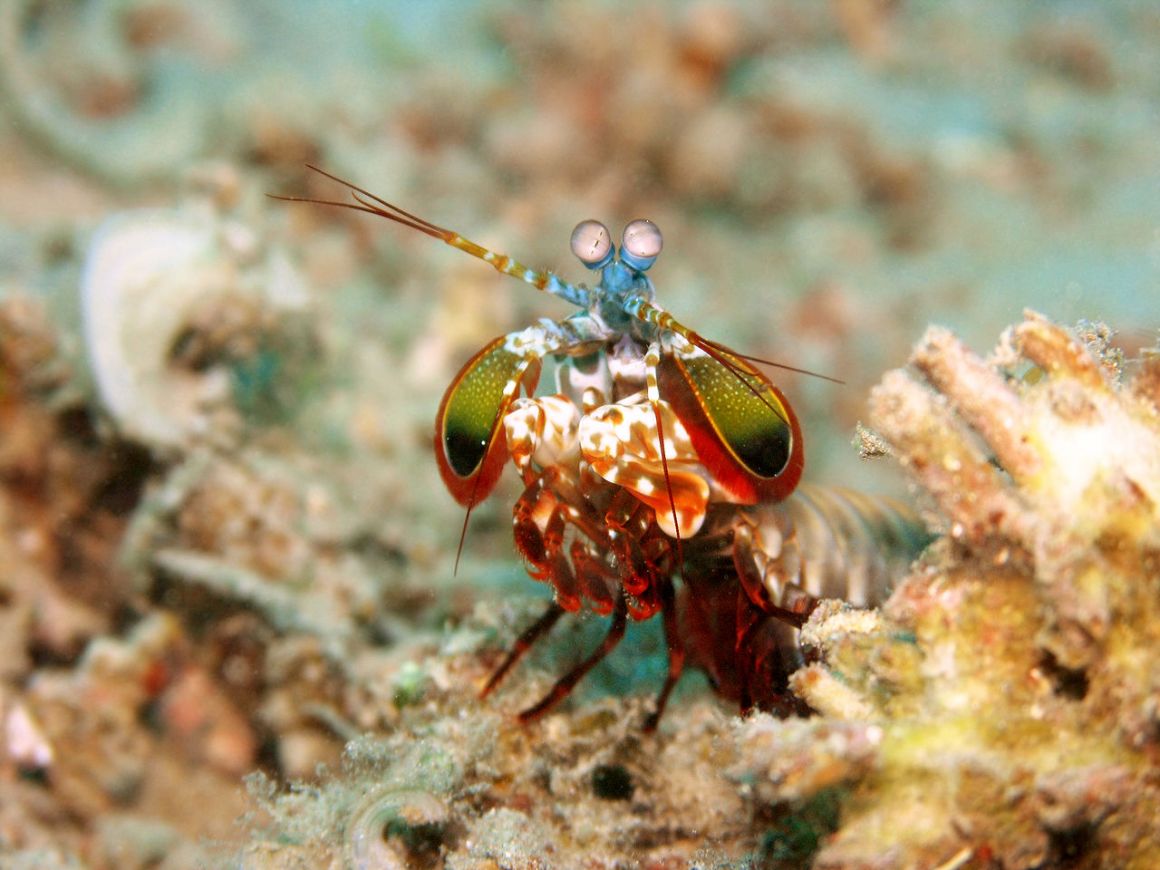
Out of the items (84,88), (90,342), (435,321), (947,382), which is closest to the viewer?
(947,382)

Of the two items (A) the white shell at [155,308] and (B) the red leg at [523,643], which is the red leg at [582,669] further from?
(A) the white shell at [155,308]

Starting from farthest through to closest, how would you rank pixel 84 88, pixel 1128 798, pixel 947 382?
pixel 84 88, pixel 947 382, pixel 1128 798

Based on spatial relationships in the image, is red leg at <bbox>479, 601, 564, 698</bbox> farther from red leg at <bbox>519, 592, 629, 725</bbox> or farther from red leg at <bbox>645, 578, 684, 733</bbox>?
red leg at <bbox>645, 578, 684, 733</bbox>

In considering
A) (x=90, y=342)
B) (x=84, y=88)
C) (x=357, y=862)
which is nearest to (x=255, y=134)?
(x=84, y=88)

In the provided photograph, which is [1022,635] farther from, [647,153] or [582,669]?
[647,153]

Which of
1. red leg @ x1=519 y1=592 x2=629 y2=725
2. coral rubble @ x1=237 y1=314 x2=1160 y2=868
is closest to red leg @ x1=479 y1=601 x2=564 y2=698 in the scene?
red leg @ x1=519 y1=592 x2=629 y2=725

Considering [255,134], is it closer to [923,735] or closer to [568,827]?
[568,827]

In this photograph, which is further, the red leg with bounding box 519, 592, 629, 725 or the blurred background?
the blurred background
